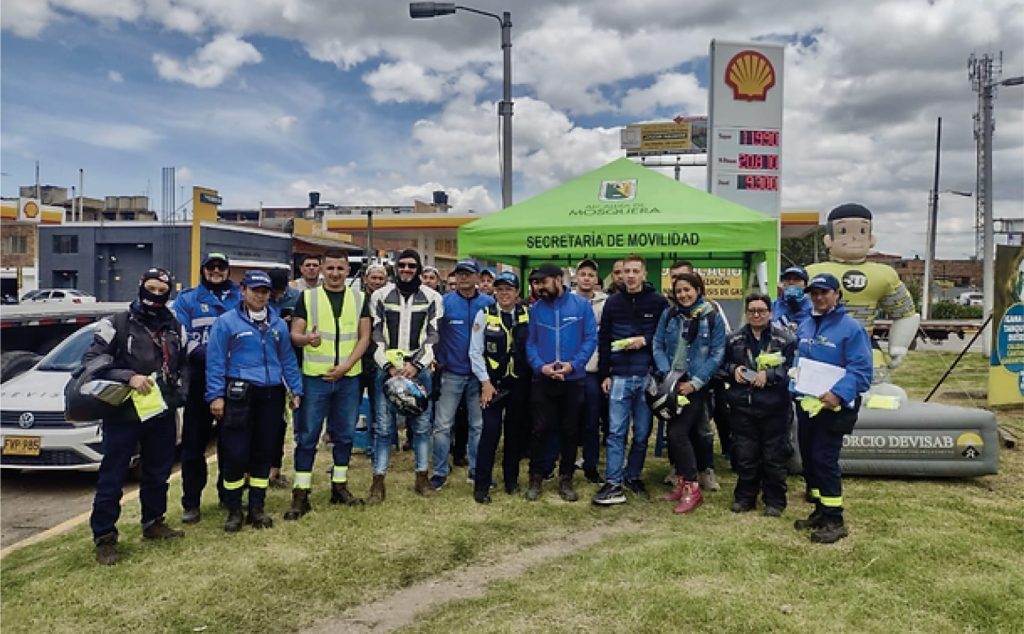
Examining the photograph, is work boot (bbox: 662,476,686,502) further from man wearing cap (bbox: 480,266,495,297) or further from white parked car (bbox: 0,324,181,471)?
white parked car (bbox: 0,324,181,471)

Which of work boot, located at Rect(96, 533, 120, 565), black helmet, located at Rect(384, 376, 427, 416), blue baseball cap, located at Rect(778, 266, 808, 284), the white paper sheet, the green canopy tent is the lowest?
work boot, located at Rect(96, 533, 120, 565)

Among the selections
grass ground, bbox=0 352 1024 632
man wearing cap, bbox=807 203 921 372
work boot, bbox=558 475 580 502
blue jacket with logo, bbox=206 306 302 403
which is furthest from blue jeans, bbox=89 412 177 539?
man wearing cap, bbox=807 203 921 372

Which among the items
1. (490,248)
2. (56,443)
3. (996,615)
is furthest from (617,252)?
(56,443)

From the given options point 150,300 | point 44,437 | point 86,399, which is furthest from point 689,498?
point 44,437

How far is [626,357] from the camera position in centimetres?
529

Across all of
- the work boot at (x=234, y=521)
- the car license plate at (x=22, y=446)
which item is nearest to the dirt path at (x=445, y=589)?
the work boot at (x=234, y=521)

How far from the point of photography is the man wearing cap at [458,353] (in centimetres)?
545

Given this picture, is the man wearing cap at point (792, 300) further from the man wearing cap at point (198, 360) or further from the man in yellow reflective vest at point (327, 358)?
the man wearing cap at point (198, 360)

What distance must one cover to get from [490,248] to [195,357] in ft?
10.9

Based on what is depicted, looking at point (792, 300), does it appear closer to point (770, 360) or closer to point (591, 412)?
point (770, 360)

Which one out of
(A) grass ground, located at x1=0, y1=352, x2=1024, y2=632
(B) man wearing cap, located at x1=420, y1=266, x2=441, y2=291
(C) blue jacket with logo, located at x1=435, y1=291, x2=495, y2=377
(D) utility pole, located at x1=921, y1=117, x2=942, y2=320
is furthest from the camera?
(D) utility pole, located at x1=921, y1=117, x2=942, y2=320

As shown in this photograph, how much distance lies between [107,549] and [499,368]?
109 inches

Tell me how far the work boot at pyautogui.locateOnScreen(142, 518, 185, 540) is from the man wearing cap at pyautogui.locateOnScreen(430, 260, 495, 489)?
196 centimetres

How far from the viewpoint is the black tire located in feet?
25.3
